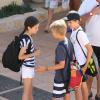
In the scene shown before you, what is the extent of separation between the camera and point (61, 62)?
15.7 ft

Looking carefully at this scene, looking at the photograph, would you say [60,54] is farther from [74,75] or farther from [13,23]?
[13,23]

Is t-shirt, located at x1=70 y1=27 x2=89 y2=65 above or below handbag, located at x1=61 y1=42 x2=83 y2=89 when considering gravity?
above

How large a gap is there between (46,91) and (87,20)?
136 centimetres

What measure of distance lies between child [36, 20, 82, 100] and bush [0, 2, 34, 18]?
5.04 metres

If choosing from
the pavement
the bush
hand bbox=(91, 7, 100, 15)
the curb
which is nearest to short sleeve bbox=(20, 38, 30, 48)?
hand bbox=(91, 7, 100, 15)

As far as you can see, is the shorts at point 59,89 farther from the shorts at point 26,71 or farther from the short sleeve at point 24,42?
the short sleeve at point 24,42

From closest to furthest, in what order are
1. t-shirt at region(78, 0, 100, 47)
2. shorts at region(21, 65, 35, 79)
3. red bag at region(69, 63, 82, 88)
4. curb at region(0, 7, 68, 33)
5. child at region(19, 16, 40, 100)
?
1. red bag at region(69, 63, 82, 88)
2. child at region(19, 16, 40, 100)
3. shorts at region(21, 65, 35, 79)
4. t-shirt at region(78, 0, 100, 47)
5. curb at region(0, 7, 68, 33)

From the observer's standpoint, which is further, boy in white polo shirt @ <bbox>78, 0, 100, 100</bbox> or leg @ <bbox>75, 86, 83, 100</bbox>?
boy in white polo shirt @ <bbox>78, 0, 100, 100</bbox>

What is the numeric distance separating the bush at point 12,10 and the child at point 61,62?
5.04 metres

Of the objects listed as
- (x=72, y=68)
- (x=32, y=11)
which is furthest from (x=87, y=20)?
(x=32, y=11)

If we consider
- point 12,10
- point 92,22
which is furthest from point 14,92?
point 12,10

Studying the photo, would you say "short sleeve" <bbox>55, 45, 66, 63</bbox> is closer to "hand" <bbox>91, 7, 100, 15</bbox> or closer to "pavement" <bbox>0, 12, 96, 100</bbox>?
"hand" <bbox>91, 7, 100, 15</bbox>

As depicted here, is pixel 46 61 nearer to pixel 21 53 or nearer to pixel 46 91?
pixel 46 91

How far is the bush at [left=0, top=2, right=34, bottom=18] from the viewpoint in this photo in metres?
9.89
